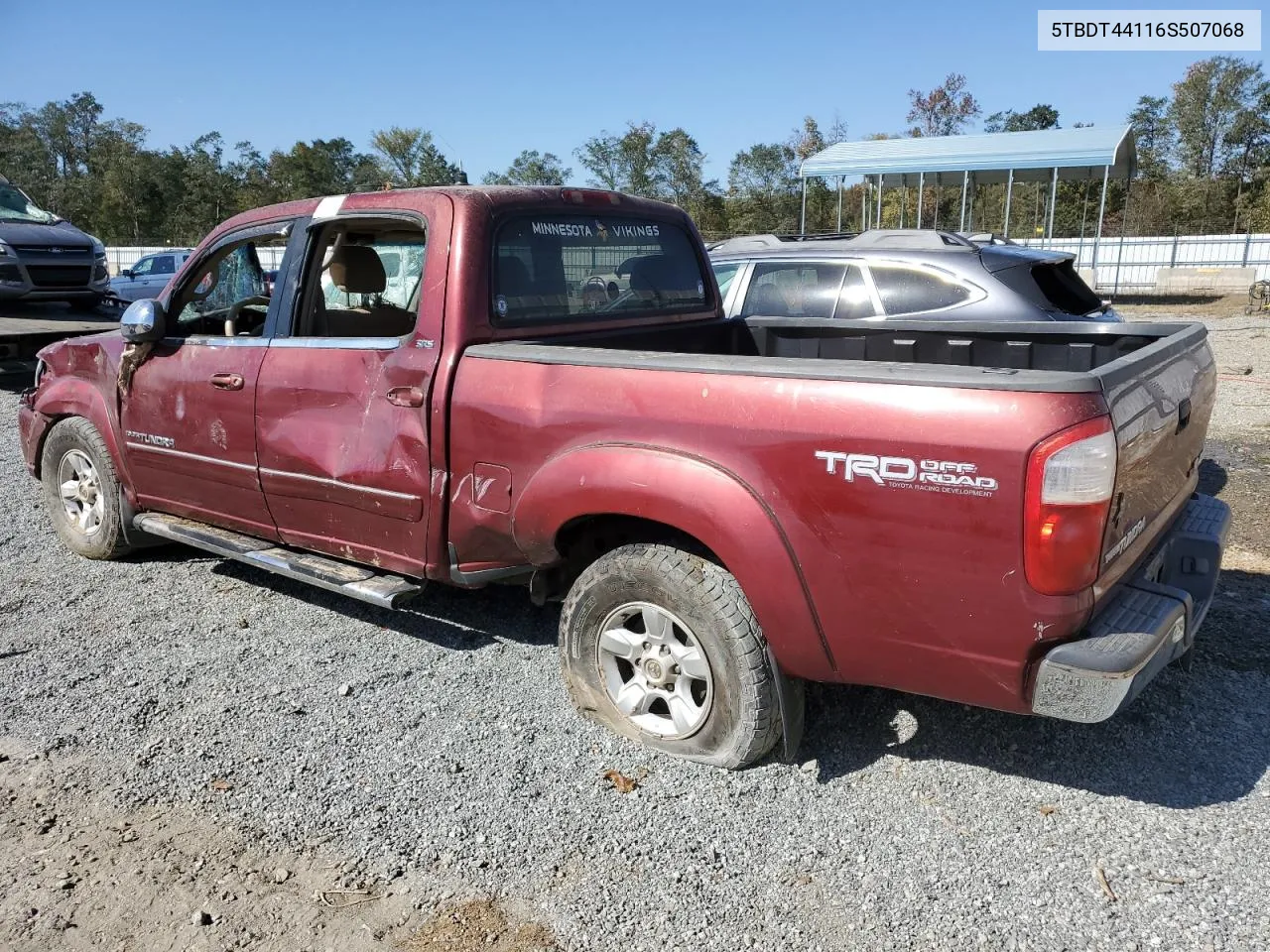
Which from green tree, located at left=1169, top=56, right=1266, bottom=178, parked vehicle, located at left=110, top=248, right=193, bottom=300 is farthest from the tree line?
parked vehicle, located at left=110, top=248, right=193, bottom=300

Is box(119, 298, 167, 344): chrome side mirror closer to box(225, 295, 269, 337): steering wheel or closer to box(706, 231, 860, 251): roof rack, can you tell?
box(225, 295, 269, 337): steering wheel

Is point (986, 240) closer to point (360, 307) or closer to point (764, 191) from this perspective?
point (360, 307)

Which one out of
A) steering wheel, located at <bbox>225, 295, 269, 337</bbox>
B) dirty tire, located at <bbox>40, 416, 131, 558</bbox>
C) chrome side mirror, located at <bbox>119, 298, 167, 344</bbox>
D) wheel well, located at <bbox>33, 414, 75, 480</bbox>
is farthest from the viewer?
wheel well, located at <bbox>33, 414, 75, 480</bbox>

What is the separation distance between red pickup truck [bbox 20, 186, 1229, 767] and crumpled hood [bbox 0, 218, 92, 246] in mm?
7681

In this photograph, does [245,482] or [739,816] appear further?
[245,482]

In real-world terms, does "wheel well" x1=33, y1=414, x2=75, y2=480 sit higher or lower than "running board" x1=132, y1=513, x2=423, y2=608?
higher

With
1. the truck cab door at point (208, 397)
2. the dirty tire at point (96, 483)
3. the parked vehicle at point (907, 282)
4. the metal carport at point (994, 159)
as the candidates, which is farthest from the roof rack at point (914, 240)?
the metal carport at point (994, 159)

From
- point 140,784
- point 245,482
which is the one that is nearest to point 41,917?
point 140,784

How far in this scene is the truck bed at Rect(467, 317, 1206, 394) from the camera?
252 cm

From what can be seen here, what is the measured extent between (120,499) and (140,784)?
7.87 feet

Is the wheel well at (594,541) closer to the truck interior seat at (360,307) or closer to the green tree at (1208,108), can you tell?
the truck interior seat at (360,307)

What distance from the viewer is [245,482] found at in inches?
171

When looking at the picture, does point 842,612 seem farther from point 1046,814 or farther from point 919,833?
point 1046,814

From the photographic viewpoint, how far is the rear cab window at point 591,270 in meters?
3.82
